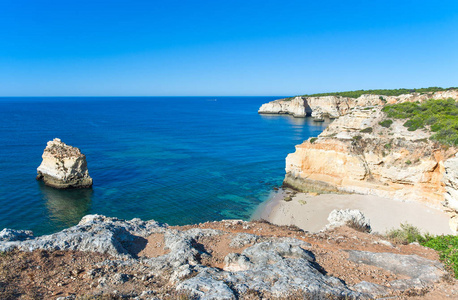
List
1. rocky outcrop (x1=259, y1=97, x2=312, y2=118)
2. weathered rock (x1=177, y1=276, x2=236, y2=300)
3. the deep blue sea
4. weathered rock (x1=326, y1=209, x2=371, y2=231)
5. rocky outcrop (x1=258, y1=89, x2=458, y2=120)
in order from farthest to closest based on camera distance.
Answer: rocky outcrop (x1=259, y1=97, x2=312, y2=118), rocky outcrop (x1=258, y1=89, x2=458, y2=120), the deep blue sea, weathered rock (x1=326, y1=209, x2=371, y2=231), weathered rock (x1=177, y1=276, x2=236, y2=300)

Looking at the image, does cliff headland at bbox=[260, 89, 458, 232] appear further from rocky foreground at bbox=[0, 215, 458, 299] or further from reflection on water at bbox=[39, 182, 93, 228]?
reflection on water at bbox=[39, 182, 93, 228]

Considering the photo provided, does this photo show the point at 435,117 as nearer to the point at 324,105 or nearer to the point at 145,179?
the point at 145,179

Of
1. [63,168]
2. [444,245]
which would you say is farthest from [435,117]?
[63,168]

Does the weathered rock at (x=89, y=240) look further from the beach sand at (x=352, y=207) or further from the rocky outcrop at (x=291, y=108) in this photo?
the rocky outcrop at (x=291, y=108)

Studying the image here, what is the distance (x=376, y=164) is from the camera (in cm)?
2745

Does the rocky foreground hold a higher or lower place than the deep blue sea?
higher

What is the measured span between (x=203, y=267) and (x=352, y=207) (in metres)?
21.2

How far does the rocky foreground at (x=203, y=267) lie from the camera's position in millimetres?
6891

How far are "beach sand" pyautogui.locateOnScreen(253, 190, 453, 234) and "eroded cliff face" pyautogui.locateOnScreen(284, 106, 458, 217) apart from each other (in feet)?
3.71

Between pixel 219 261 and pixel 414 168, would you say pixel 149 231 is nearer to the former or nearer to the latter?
pixel 219 261

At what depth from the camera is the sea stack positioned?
31.0 m

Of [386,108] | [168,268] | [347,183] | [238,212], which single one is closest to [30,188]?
[238,212]

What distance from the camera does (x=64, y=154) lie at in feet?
102

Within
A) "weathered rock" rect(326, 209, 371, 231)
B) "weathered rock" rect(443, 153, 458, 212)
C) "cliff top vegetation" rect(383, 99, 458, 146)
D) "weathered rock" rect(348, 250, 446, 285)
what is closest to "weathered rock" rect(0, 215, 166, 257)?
"weathered rock" rect(348, 250, 446, 285)
